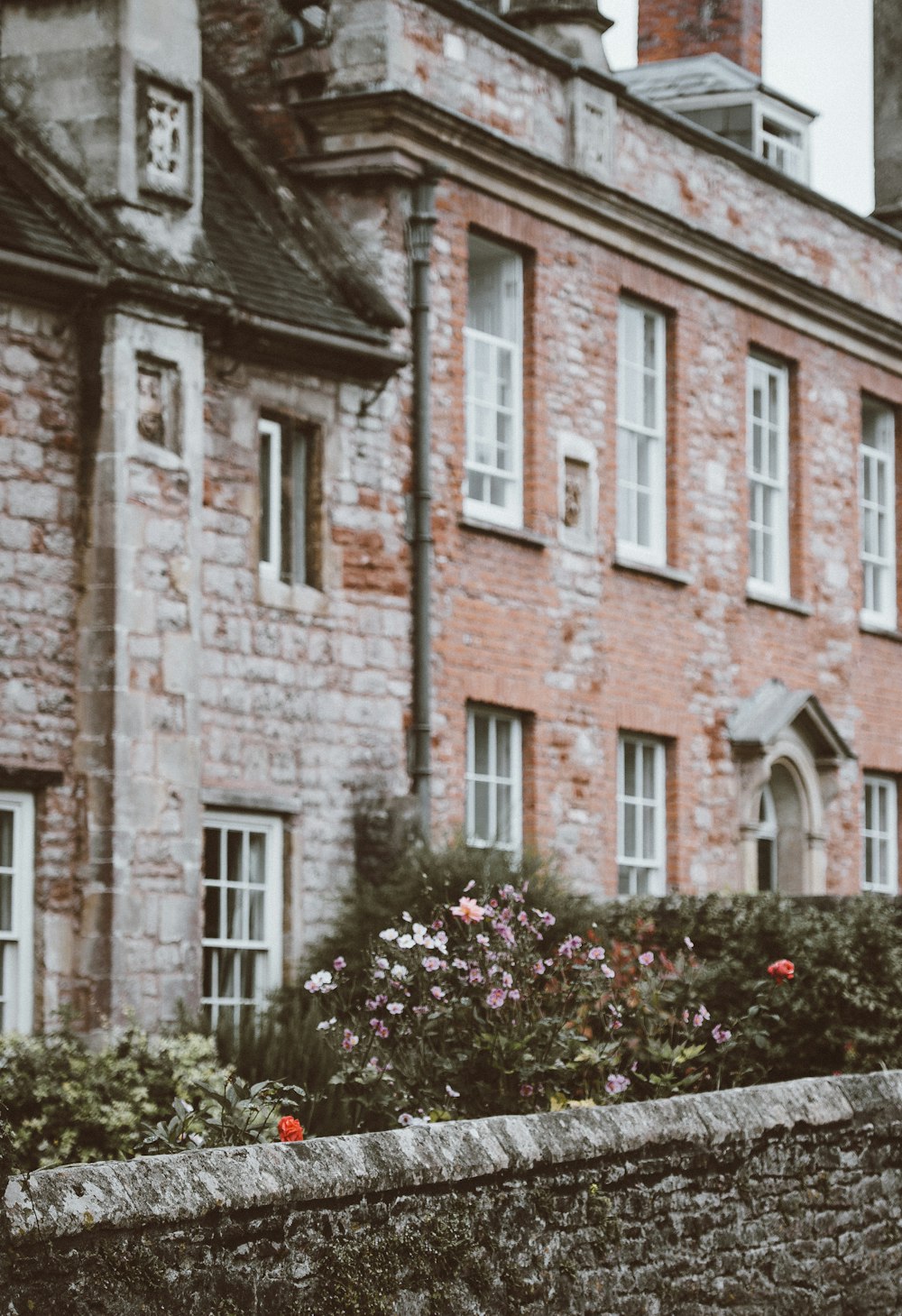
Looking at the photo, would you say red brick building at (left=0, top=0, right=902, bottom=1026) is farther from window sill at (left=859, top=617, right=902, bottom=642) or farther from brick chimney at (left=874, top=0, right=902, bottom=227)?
brick chimney at (left=874, top=0, right=902, bottom=227)

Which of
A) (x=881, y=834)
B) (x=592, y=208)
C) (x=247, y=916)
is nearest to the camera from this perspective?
(x=247, y=916)

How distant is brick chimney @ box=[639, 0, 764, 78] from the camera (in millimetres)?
25531

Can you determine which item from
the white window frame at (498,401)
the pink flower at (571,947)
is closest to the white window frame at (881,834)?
the white window frame at (498,401)

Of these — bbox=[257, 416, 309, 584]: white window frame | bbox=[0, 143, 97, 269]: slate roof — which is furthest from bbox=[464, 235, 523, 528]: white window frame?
bbox=[0, 143, 97, 269]: slate roof

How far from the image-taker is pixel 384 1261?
7250 millimetres

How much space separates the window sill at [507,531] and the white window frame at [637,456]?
Answer: 1469mm

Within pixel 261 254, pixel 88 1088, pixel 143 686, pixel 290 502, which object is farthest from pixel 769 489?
pixel 88 1088

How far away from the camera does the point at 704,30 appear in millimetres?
25734

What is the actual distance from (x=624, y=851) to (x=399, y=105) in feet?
20.4

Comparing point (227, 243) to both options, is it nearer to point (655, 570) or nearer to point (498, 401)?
point (498, 401)

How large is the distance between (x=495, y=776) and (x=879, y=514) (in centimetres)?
749

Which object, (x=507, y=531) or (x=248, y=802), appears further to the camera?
(x=507, y=531)

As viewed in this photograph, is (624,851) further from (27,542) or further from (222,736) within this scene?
(27,542)

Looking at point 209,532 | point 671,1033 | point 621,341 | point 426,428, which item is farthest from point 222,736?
point 621,341
